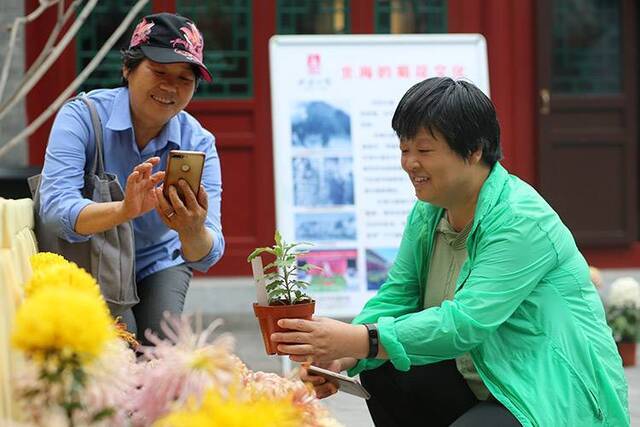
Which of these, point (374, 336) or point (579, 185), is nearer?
point (374, 336)

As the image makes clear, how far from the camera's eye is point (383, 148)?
5.78 m

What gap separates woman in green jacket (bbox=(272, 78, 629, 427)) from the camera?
2.48 metres

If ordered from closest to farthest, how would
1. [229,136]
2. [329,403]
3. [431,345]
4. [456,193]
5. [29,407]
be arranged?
[29,407], [431,345], [456,193], [329,403], [229,136]

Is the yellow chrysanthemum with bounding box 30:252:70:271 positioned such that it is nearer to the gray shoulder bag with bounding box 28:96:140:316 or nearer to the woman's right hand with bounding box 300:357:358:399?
the woman's right hand with bounding box 300:357:358:399

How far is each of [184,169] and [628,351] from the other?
→ 3.79 meters

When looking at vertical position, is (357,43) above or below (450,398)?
above

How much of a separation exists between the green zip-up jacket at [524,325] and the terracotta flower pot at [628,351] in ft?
10.3

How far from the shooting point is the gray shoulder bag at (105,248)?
301cm

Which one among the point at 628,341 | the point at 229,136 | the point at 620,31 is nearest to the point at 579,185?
the point at 620,31

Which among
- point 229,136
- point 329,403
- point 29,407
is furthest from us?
point 229,136

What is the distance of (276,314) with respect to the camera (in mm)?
2217

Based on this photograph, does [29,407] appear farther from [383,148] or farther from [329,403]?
[383,148]

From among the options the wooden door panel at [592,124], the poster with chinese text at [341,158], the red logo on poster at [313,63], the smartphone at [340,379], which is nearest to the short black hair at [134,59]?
the smartphone at [340,379]

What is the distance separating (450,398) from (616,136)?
483cm
